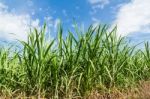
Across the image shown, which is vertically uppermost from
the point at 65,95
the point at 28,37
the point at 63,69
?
the point at 28,37

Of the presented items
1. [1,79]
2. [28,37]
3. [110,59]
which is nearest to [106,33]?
[110,59]

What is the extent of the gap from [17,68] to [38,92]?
40.8 inches

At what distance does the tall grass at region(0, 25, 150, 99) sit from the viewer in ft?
19.9

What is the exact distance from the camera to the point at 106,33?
693 centimetres

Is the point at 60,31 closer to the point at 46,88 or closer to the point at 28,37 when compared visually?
the point at 28,37

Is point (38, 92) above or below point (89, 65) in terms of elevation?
below

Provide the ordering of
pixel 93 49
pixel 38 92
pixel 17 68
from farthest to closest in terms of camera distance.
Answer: pixel 17 68
pixel 93 49
pixel 38 92

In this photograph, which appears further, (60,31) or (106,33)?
(106,33)

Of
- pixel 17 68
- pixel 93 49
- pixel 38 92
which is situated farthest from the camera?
pixel 17 68

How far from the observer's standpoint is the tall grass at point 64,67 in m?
6.06

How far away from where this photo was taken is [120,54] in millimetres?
7086

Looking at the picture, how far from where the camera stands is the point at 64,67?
20.6 ft

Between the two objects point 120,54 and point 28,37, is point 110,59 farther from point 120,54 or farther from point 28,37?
point 28,37

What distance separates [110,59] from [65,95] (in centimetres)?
121
